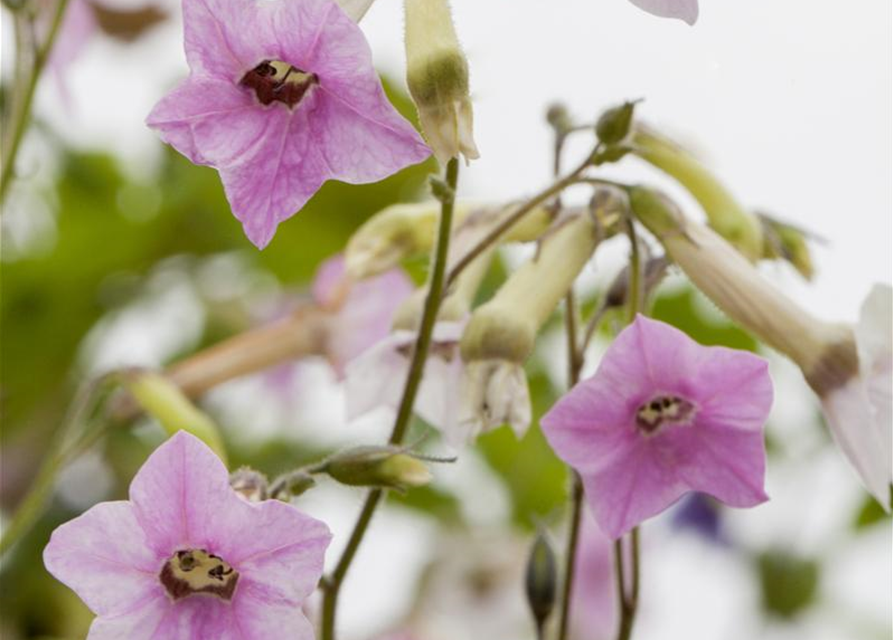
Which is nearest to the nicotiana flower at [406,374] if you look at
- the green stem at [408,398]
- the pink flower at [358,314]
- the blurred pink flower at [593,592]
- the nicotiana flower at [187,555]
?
the green stem at [408,398]

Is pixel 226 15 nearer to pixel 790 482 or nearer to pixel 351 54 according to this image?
pixel 351 54

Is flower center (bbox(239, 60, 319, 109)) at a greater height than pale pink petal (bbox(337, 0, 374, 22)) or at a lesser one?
lesser

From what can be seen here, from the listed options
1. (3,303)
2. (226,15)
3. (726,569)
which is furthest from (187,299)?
(226,15)

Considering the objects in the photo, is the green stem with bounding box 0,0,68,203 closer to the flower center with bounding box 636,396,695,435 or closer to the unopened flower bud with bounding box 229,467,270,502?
the unopened flower bud with bounding box 229,467,270,502

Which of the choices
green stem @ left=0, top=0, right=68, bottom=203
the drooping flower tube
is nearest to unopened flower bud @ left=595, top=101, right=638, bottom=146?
the drooping flower tube

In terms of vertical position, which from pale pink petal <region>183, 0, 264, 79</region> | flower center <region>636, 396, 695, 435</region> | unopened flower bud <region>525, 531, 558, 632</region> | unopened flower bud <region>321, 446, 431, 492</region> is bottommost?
unopened flower bud <region>525, 531, 558, 632</region>

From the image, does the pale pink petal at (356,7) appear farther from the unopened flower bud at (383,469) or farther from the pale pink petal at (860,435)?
the pale pink petal at (860,435)

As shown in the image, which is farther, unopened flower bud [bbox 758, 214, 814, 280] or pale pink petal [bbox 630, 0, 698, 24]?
unopened flower bud [bbox 758, 214, 814, 280]
